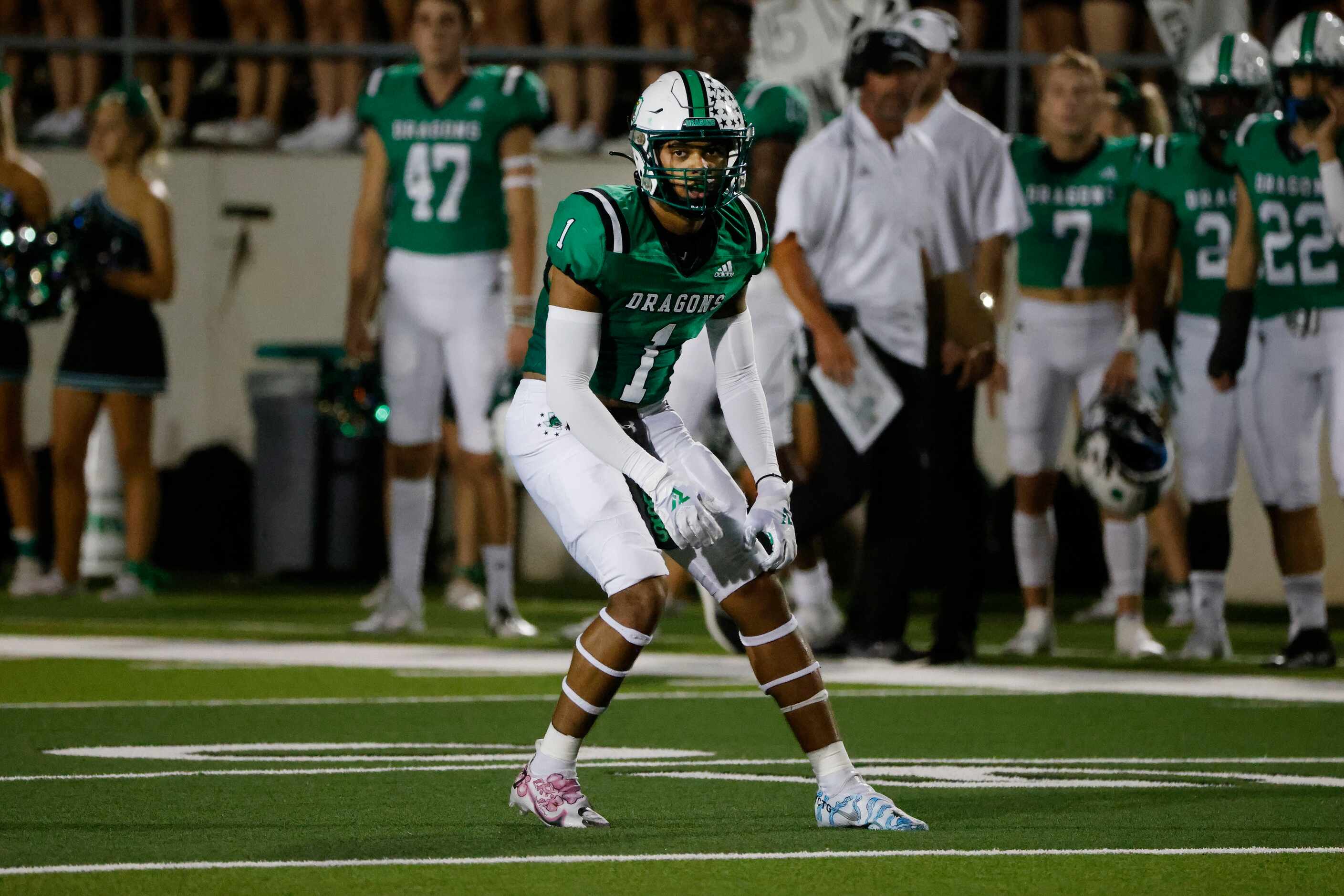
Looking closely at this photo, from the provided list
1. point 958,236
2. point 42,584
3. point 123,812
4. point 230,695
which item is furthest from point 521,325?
point 123,812

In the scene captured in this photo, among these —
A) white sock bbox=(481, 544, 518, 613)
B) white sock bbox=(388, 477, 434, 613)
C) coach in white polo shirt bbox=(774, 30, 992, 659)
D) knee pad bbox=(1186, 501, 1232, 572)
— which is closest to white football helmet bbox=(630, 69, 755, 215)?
coach in white polo shirt bbox=(774, 30, 992, 659)

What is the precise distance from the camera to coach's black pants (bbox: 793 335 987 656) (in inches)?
328

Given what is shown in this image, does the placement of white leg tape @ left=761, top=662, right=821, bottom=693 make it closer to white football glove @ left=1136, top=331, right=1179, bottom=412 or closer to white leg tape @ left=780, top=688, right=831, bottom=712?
white leg tape @ left=780, top=688, right=831, bottom=712

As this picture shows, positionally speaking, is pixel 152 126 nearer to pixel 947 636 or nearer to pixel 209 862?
pixel 947 636

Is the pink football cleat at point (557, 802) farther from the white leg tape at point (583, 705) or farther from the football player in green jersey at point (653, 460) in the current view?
the white leg tape at point (583, 705)

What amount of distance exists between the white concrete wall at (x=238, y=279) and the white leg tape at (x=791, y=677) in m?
8.22

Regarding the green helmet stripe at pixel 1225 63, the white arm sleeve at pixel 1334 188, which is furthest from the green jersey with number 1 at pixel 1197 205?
the white arm sleeve at pixel 1334 188

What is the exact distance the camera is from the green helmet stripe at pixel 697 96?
487cm

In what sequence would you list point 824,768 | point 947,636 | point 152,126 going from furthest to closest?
point 152,126 → point 947,636 → point 824,768

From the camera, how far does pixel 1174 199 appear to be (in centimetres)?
893

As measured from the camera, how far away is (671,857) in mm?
4340

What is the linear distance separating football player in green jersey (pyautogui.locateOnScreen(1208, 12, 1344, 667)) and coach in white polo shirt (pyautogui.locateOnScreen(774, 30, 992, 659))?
3.27 ft

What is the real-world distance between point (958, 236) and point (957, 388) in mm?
563

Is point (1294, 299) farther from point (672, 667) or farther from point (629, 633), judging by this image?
point (629, 633)
